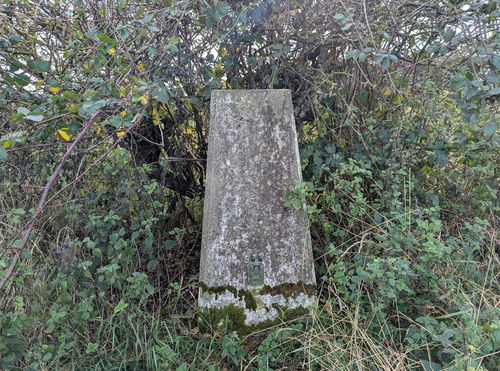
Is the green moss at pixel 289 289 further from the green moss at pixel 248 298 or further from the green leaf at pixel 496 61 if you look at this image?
the green leaf at pixel 496 61

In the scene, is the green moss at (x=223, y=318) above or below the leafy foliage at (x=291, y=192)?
below

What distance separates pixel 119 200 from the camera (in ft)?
7.04

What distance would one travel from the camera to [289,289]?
1.90 metres

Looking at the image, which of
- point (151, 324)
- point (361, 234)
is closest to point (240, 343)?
point (151, 324)

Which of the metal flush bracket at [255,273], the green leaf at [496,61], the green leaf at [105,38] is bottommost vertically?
the metal flush bracket at [255,273]

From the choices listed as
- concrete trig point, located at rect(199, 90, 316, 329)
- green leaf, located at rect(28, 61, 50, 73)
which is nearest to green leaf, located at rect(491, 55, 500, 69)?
concrete trig point, located at rect(199, 90, 316, 329)

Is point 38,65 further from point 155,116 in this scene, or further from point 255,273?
point 255,273

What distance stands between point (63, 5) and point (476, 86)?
7.99 ft

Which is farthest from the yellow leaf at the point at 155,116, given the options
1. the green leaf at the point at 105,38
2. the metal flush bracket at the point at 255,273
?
the metal flush bracket at the point at 255,273

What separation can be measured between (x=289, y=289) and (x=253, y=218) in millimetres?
417

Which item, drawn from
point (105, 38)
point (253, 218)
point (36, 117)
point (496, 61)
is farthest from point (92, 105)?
point (496, 61)

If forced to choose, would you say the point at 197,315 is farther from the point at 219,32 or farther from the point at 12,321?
the point at 219,32

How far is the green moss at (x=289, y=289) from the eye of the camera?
6.21 ft

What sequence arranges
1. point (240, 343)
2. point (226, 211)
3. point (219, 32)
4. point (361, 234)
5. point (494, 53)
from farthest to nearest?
1. point (219, 32)
2. point (361, 234)
3. point (226, 211)
4. point (240, 343)
5. point (494, 53)
